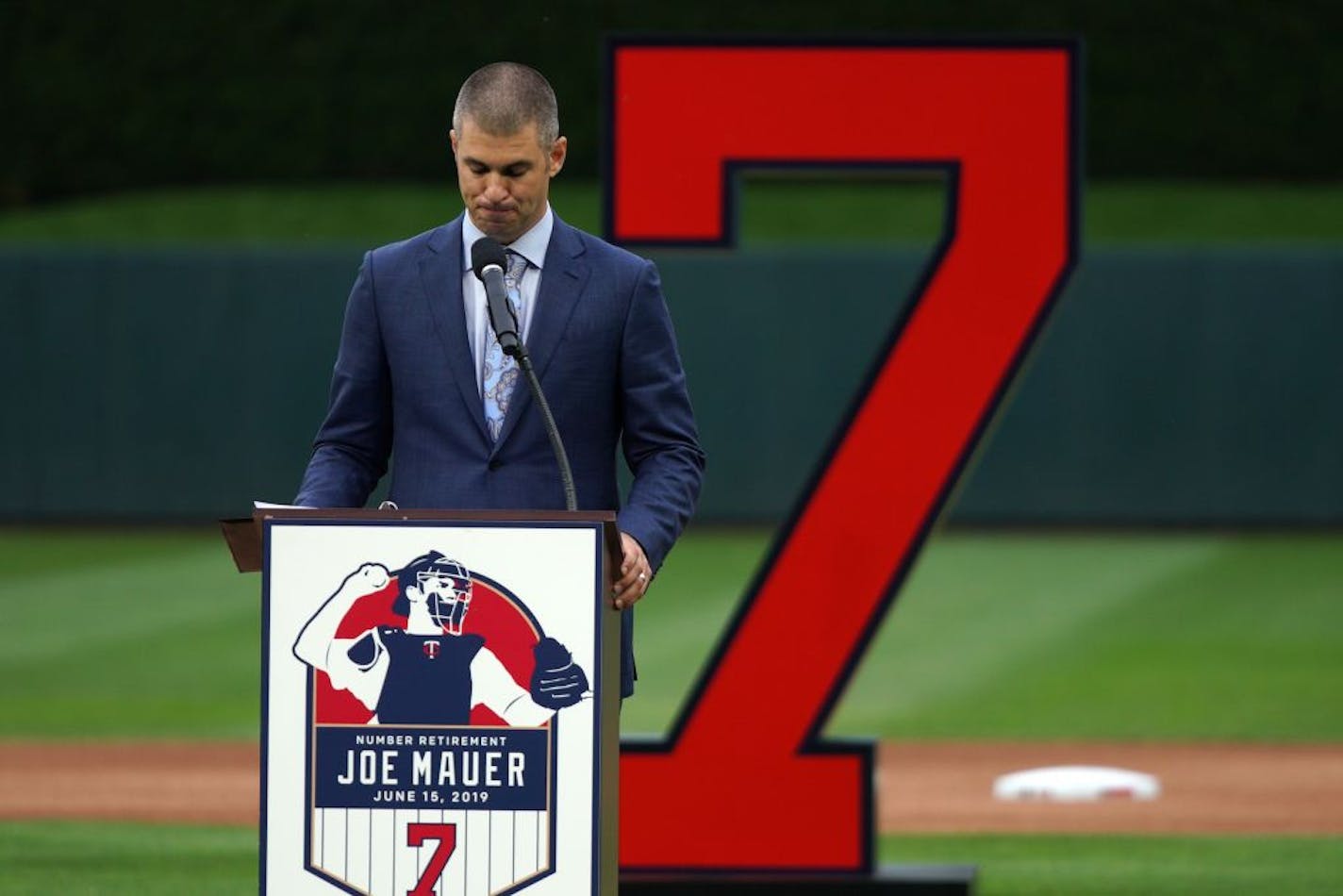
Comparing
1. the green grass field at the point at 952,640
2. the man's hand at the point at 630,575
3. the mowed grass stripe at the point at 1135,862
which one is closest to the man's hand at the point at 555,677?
the man's hand at the point at 630,575

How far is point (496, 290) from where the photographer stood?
4.36 m

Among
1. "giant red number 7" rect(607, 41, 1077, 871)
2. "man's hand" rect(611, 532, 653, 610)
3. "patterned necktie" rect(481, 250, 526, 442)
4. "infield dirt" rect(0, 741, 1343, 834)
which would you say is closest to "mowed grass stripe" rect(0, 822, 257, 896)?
"infield dirt" rect(0, 741, 1343, 834)

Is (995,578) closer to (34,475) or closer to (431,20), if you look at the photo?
(34,475)

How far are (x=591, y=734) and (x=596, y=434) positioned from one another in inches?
28.0

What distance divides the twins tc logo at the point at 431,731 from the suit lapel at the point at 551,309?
1.65ft

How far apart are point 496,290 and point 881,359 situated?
246 centimetres

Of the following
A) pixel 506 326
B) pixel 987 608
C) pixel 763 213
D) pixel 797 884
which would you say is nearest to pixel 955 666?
pixel 987 608

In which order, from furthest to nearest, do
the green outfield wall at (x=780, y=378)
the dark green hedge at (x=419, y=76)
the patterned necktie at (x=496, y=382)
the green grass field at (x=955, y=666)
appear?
the dark green hedge at (x=419, y=76), the green outfield wall at (x=780, y=378), the green grass field at (x=955, y=666), the patterned necktie at (x=496, y=382)

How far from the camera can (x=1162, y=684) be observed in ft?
44.6

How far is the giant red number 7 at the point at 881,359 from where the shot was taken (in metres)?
6.61

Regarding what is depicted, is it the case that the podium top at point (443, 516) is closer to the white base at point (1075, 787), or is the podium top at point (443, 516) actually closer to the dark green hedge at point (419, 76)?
the white base at point (1075, 787)

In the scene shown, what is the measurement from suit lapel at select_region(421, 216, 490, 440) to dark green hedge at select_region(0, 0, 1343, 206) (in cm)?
2380

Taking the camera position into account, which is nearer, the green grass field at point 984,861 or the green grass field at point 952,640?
the green grass field at point 984,861

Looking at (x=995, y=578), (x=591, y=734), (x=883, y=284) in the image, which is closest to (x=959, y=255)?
(x=591, y=734)
